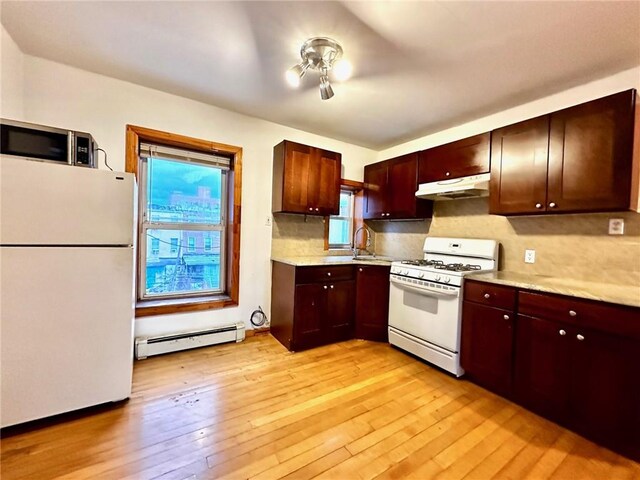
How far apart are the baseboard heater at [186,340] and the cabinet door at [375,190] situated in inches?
86.2

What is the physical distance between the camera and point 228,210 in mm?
3146

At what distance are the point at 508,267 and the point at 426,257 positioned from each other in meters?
0.84

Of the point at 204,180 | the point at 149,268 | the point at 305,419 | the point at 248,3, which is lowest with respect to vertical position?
the point at 305,419

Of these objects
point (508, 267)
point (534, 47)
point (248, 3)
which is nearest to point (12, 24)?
point (248, 3)

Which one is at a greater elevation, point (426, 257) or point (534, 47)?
point (534, 47)

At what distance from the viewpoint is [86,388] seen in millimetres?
1737

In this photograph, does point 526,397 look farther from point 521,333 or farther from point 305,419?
point 305,419

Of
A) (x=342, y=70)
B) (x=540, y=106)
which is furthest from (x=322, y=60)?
(x=540, y=106)

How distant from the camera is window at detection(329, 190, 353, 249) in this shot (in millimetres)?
3926

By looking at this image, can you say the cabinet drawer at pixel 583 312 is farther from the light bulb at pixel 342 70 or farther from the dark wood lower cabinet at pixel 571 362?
the light bulb at pixel 342 70

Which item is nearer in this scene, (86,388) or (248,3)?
(248,3)

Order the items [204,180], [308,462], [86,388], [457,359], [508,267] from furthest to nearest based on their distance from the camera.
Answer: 1. [204,180]
2. [508,267]
3. [457,359]
4. [86,388]
5. [308,462]

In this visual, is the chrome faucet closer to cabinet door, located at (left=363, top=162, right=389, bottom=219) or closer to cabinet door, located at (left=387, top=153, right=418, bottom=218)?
cabinet door, located at (left=363, top=162, right=389, bottom=219)

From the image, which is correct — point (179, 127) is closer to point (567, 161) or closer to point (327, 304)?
point (327, 304)
